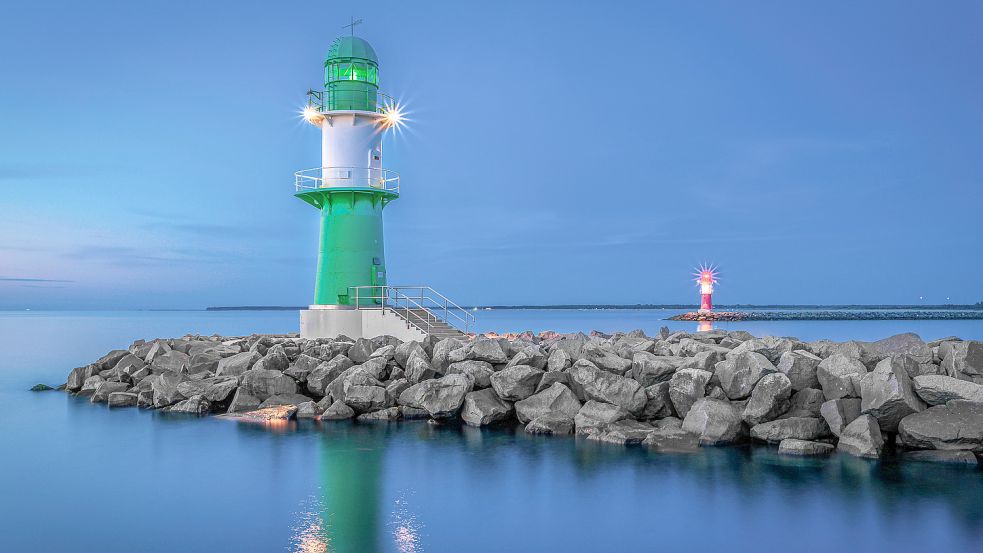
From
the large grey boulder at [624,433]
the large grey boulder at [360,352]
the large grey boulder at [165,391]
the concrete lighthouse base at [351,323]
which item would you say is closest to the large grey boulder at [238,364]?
the large grey boulder at [165,391]

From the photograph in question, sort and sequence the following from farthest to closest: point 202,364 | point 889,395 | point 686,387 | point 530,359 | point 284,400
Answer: point 202,364 → point 284,400 → point 530,359 → point 686,387 → point 889,395

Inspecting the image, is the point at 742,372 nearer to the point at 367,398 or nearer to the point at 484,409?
the point at 484,409

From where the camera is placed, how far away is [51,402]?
17016 mm

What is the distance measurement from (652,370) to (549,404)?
5.37 ft

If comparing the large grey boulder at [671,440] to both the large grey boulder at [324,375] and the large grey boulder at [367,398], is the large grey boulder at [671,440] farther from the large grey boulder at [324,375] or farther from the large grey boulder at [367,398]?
the large grey boulder at [324,375]

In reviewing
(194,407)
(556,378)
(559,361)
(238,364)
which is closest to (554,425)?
(556,378)

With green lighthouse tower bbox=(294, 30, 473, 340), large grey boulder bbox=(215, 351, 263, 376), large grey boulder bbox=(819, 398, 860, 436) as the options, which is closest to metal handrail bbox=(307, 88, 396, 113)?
green lighthouse tower bbox=(294, 30, 473, 340)

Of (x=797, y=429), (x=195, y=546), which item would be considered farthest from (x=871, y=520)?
(x=195, y=546)

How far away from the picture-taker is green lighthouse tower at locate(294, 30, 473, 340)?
58.3ft

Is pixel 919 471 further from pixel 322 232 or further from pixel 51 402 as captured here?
pixel 51 402

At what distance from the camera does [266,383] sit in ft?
45.2

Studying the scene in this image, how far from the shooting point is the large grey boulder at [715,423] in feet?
33.8

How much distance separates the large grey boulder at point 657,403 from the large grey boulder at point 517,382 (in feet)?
5.81

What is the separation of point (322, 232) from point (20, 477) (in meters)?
9.15
